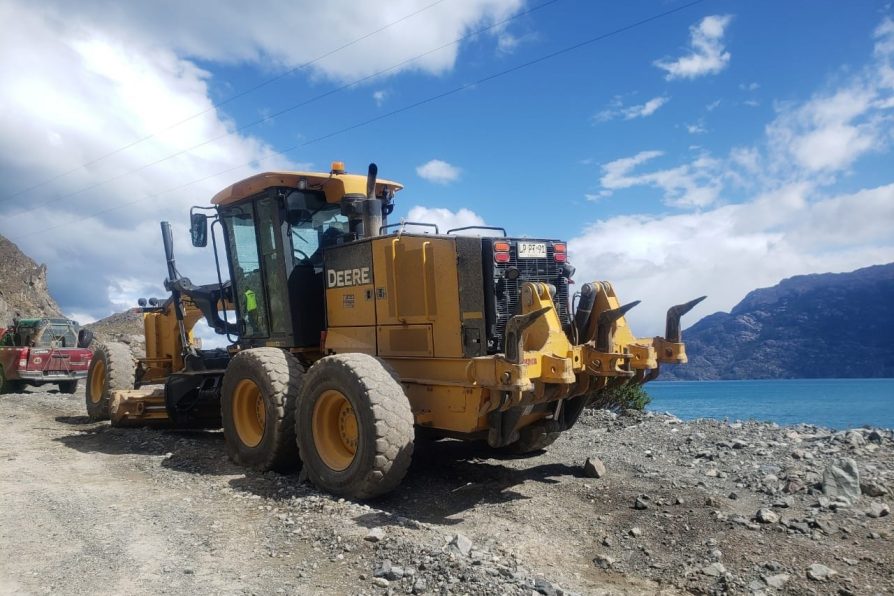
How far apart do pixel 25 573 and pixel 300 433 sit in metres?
2.80

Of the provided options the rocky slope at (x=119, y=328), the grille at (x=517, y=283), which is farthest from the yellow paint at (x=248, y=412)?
the rocky slope at (x=119, y=328)

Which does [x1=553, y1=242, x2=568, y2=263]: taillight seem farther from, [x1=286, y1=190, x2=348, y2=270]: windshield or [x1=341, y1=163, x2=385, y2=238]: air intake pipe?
[x1=286, y1=190, x2=348, y2=270]: windshield

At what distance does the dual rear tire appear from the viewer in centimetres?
610

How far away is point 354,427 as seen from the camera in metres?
6.70

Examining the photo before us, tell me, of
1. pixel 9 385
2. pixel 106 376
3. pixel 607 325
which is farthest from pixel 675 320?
pixel 9 385

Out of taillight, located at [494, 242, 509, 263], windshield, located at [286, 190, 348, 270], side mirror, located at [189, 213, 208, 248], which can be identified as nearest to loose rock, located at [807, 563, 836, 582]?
taillight, located at [494, 242, 509, 263]

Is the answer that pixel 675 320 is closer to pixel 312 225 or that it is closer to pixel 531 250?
pixel 531 250

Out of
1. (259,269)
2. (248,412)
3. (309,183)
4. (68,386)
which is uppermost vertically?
(309,183)

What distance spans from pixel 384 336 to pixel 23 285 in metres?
40.2

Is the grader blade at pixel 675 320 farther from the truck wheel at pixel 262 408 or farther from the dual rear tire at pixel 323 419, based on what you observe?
the truck wheel at pixel 262 408

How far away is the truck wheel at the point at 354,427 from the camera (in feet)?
19.9

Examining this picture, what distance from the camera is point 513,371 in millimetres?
5758

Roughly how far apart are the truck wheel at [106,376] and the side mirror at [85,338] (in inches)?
339

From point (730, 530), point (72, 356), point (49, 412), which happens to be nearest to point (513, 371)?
point (730, 530)
